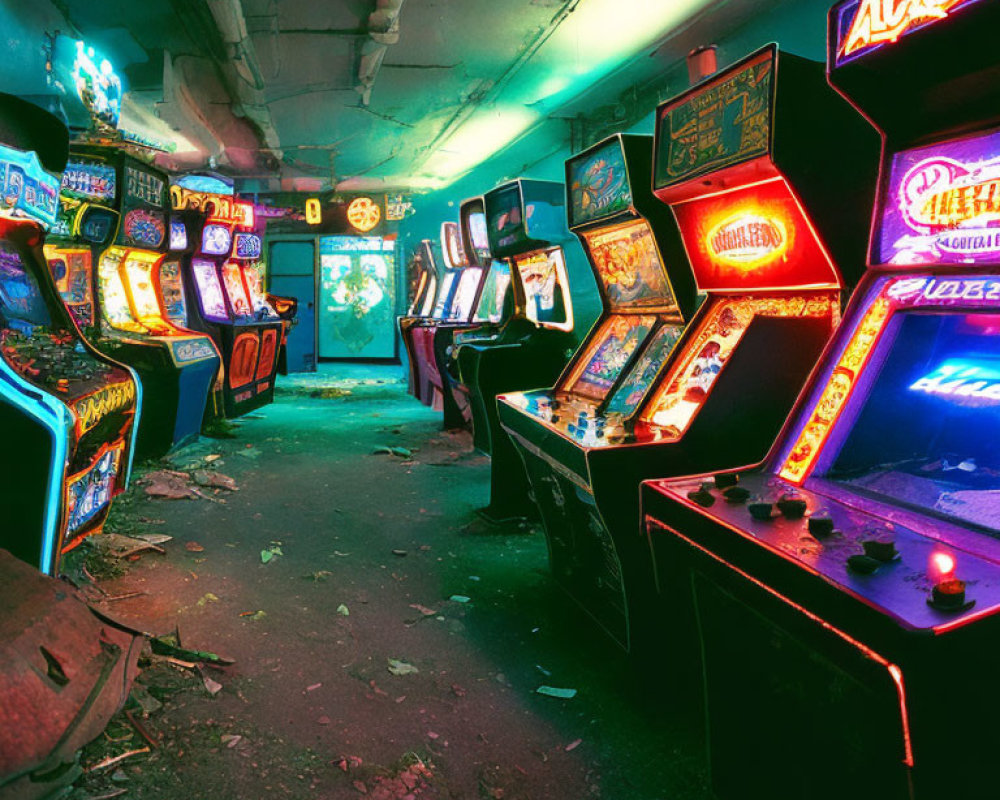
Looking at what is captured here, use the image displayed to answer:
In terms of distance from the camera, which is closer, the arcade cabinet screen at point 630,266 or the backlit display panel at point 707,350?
the backlit display panel at point 707,350

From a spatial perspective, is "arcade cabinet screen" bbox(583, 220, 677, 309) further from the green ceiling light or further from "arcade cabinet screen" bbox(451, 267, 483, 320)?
"arcade cabinet screen" bbox(451, 267, 483, 320)

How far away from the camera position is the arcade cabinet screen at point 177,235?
6.45m

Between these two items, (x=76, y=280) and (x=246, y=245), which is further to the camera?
(x=246, y=245)

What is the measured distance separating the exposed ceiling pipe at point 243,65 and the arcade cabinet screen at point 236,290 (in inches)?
81.9

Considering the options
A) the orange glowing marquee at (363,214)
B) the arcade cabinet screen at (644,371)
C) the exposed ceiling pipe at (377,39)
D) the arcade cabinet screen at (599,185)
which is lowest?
the arcade cabinet screen at (644,371)

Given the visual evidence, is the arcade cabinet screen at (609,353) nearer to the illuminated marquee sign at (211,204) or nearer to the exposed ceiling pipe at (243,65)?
the exposed ceiling pipe at (243,65)

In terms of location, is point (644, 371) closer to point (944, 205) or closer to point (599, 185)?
point (599, 185)

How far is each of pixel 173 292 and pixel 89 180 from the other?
180 cm

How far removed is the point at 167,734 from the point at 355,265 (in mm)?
12823

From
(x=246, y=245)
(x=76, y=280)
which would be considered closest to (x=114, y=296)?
(x=76, y=280)

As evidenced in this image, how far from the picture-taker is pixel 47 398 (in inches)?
98.9

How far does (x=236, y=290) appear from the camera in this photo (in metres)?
8.15

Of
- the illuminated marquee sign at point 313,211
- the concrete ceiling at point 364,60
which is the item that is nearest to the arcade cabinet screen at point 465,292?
the concrete ceiling at point 364,60

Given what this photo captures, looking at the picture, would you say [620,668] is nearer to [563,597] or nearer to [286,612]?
[563,597]
